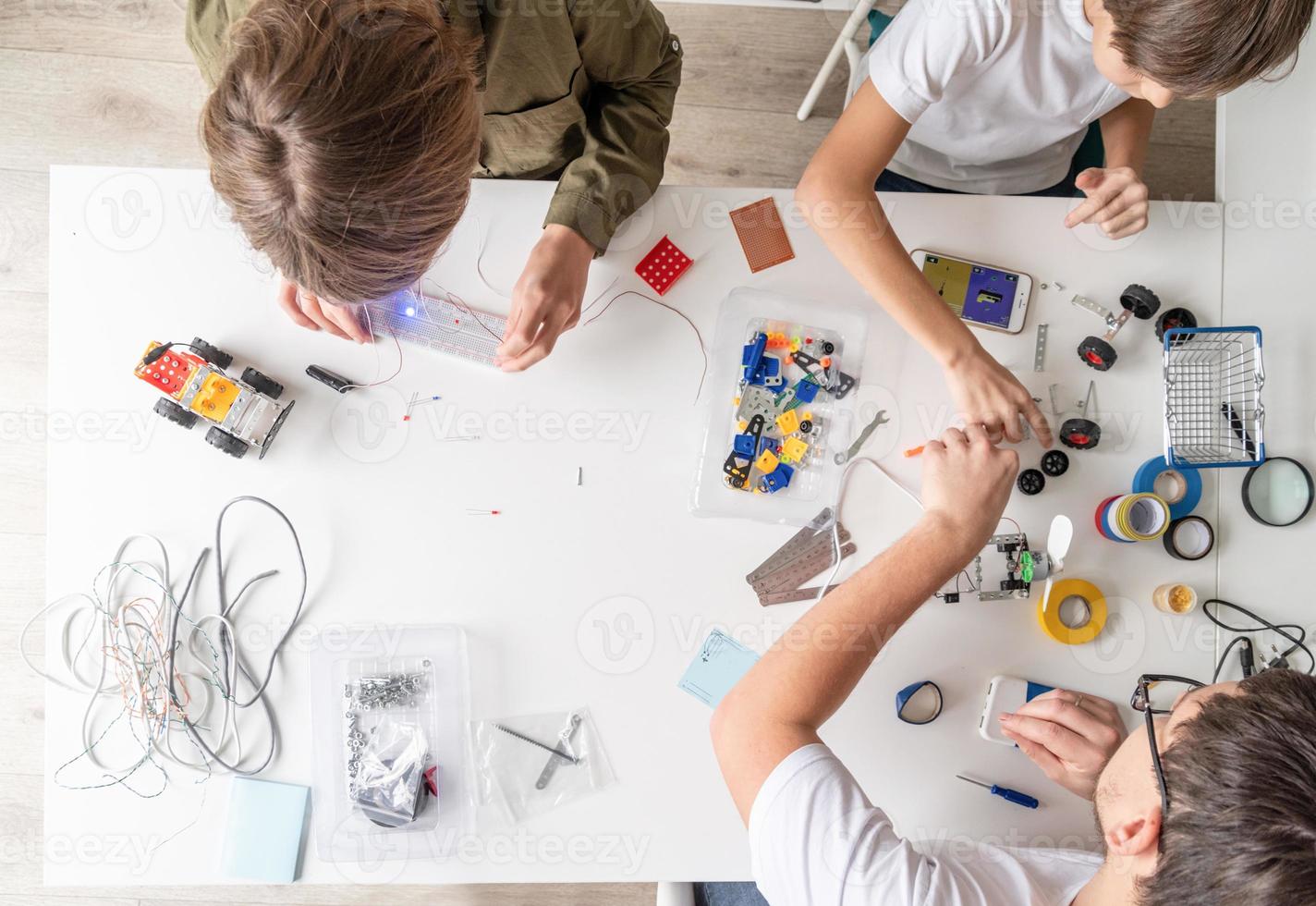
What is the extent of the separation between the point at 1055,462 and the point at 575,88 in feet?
3.20

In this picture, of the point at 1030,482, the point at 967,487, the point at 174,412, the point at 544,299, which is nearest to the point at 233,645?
the point at 174,412

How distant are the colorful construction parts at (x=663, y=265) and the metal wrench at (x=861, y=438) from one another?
0.39m

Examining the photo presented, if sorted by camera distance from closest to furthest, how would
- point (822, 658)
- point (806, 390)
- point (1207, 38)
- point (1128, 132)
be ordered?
point (1207, 38), point (822, 658), point (806, 390), point (1128, 132)

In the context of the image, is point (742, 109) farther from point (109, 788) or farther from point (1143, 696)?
point (109, 788)

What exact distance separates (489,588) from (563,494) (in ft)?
0.62

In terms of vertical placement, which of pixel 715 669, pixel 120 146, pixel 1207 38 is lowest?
pixel 120 146

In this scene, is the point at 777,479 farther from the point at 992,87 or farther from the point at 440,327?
the point at 992,87

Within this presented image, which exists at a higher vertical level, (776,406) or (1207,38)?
(1207,38)

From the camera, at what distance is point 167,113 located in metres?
2.08

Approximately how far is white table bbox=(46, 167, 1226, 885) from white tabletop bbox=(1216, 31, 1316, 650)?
85 millimetres

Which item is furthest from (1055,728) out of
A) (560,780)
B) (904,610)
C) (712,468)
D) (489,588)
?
(489,588)

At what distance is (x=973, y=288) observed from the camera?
Result: 4.45ft

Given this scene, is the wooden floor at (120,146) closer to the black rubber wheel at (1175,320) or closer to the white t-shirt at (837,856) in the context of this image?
the black rubber wheel at (1175,320)

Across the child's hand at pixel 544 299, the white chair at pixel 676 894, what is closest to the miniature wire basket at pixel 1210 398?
the child's hand at pixel 544 299
